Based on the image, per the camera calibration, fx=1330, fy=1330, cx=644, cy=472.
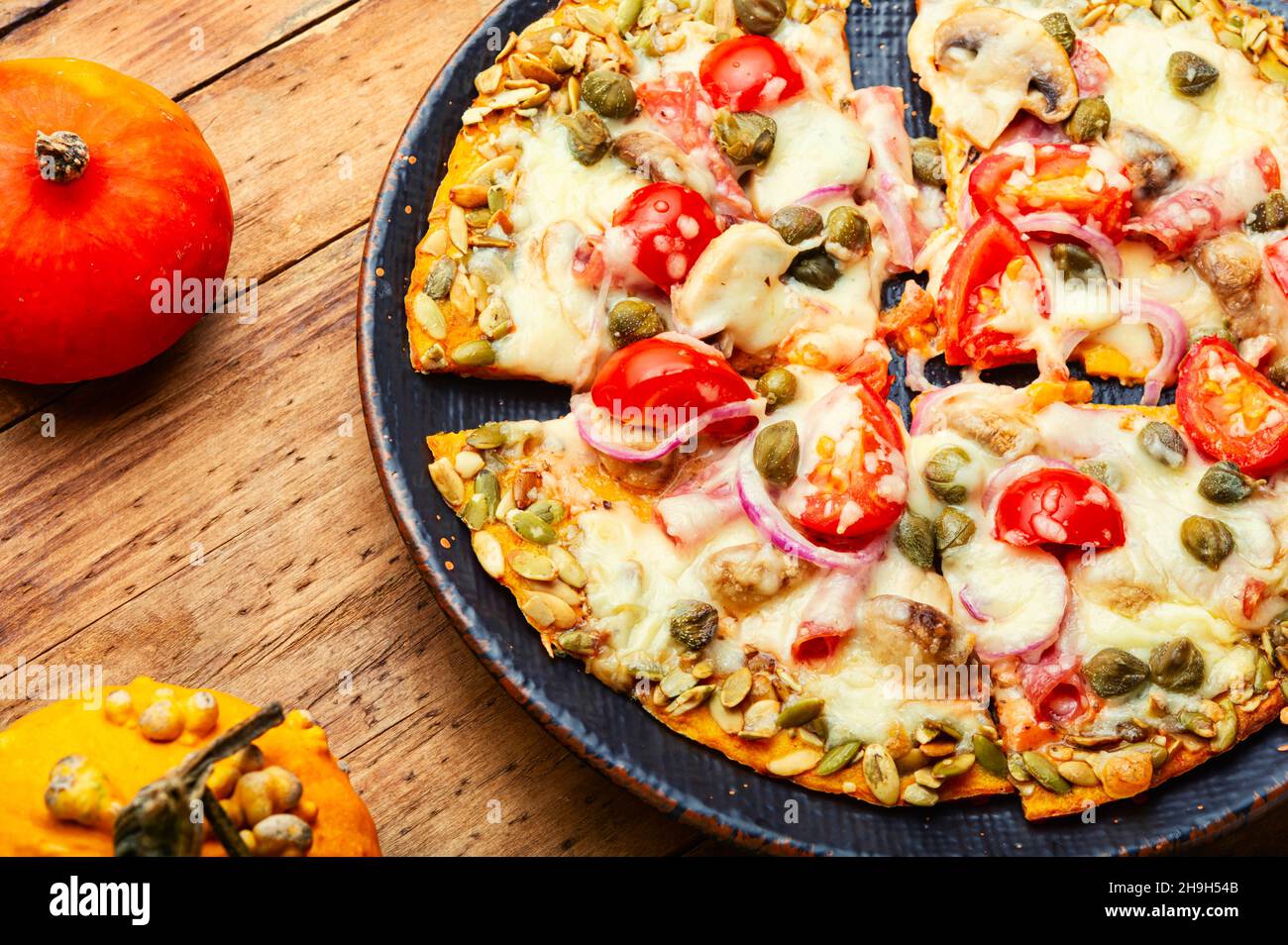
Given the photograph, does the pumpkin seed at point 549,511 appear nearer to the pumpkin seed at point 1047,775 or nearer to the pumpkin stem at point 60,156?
the pumpkin seed at point 1047,775

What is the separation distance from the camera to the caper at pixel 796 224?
422 centimetres

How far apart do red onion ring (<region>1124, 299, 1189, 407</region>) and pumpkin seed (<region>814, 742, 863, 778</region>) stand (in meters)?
1.55

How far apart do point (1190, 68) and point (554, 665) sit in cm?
283

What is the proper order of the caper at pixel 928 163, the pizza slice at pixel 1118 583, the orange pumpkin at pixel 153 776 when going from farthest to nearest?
the caper at pixel 928 163
the pizza slice at pixel 1118 583
the orange pumpkin at pixel 153 776

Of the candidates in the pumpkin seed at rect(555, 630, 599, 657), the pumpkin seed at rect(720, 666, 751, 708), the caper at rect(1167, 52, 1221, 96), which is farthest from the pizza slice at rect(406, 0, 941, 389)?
the pumpkin seed at rect(720, 666, 751, 708)

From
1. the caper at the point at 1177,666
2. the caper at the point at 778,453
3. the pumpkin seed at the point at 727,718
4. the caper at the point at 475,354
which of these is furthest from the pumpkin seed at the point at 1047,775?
the caper at the point at 475,354

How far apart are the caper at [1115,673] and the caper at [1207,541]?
0.36 metres

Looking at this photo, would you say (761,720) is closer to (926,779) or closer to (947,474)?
(926,779)

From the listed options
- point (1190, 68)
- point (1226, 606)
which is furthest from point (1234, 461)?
point (1190, 68)

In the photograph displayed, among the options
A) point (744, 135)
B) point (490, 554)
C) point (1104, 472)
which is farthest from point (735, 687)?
point (744, 135)

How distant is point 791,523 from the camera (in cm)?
395

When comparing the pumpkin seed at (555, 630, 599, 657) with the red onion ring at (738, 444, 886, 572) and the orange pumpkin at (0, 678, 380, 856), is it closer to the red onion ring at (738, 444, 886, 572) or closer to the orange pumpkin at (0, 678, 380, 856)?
the red onion ring at (738, 444, 886, 572)

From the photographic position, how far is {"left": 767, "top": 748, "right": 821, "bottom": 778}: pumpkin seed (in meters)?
3.78

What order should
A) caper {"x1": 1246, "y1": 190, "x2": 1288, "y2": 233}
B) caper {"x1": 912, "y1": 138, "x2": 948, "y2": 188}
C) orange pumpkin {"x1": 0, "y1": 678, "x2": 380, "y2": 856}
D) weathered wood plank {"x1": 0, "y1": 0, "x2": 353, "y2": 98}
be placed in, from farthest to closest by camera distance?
weathered wood plank {"x1": 0, "y1": 0, "x2": 353, "y2": 98} → caper {"x1": 912, "y1": 138, "x2": 948, "y2": 188} → caper {"x1": 1246, "y1": 190, "x2": 1288, "y2": 233} → orange pumpkin {"x1": 0, "y1": 678, "x2": 380, "y2": 856}
